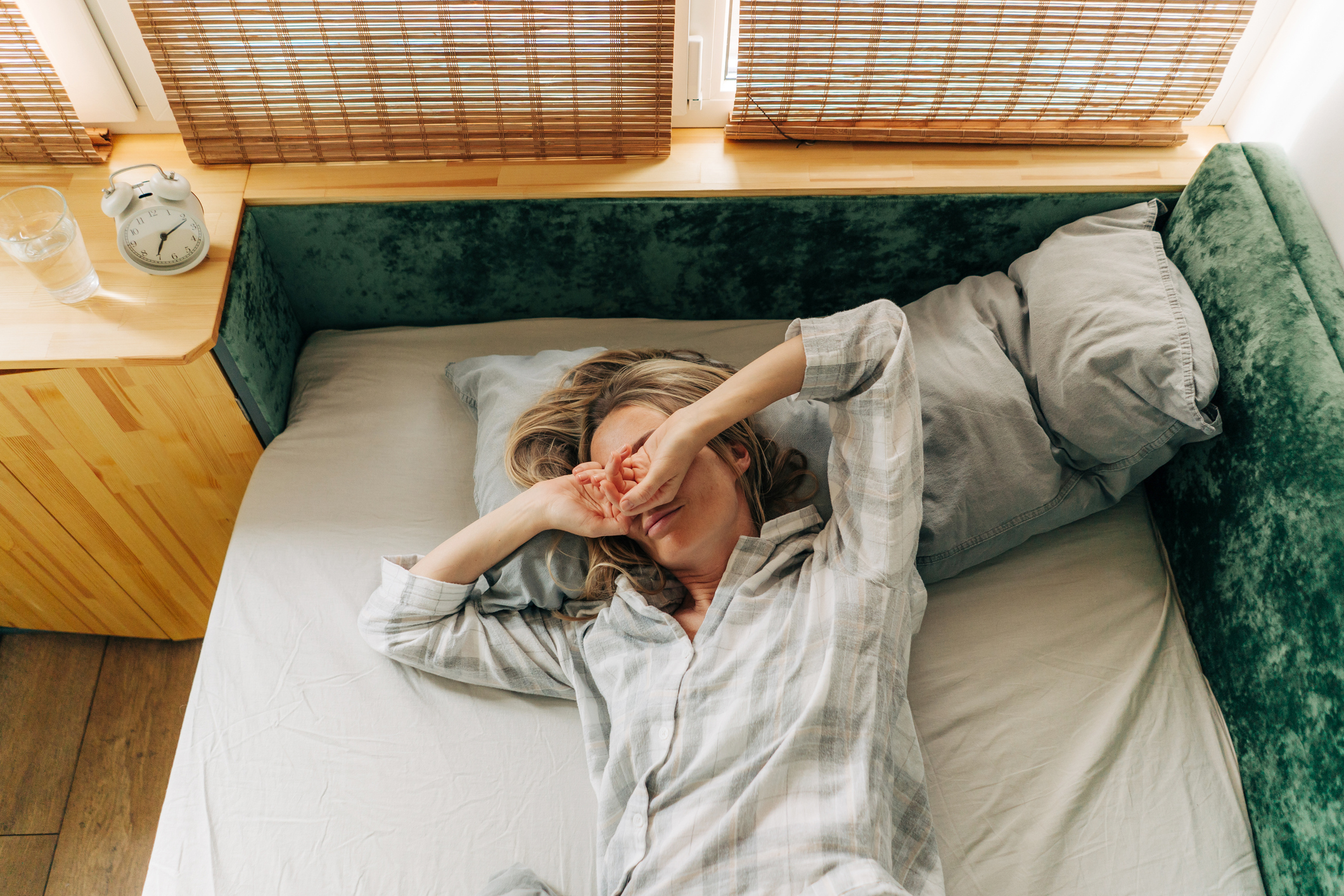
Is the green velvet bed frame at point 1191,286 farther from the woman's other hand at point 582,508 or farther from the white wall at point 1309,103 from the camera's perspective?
the woman's other hand at point 582,508

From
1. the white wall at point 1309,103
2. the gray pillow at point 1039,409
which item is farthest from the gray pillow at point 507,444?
the white wall at point 1309,103

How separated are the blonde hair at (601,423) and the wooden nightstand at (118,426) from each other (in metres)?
Answer: 0.52

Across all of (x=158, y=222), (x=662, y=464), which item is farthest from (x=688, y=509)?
(x=158, y=222)

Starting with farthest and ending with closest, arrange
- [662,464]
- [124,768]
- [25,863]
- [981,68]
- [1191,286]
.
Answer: [124,768] < [25,863] < [981,68] < [1191,286] < [662,464]

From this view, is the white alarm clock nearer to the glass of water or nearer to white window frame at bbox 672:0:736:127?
the glass of water

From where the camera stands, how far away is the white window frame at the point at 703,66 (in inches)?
58.1

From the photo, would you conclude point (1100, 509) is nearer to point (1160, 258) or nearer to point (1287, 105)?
point (1160, 258)

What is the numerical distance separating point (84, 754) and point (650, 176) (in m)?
1.68

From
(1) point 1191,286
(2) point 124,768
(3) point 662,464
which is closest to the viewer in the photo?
(3) point 662,464

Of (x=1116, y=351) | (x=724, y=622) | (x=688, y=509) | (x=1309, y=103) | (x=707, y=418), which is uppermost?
(x=1309, y=103)

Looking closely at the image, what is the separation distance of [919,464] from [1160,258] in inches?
23.5

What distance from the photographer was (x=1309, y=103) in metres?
1.37

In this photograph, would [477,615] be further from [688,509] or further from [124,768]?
[124,768]

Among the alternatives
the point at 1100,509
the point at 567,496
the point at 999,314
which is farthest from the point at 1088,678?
the point at 567,496
